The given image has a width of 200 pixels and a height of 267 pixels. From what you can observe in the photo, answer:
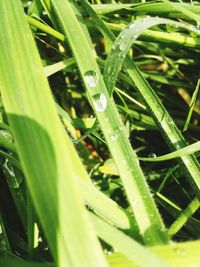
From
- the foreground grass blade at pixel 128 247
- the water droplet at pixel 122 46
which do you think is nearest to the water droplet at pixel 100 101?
the water droplet at pixel 122 46

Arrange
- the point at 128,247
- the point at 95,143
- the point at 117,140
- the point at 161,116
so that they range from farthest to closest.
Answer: the point at 95,143, the point at 161,116, the point at 117,140, the point at 128,247

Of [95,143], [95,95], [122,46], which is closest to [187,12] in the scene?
[122,46]

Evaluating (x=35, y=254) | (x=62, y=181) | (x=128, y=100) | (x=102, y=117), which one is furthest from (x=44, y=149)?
(x=128, y=100)

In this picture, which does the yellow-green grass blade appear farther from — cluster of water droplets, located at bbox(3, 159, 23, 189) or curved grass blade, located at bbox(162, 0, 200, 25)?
curved grass blade, located at bbox(162, 0, 200, 25)

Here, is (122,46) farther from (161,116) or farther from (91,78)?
(161,116)

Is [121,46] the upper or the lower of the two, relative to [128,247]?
upper

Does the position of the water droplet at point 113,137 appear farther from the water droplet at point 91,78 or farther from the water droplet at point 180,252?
the water droplet at point 180,252

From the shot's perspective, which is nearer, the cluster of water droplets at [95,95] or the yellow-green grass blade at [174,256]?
the yellow-green grass blade at [174,256]
